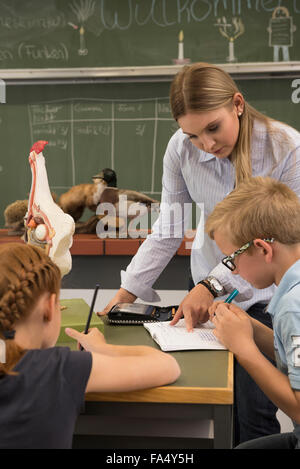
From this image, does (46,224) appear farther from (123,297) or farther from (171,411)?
(171,411)

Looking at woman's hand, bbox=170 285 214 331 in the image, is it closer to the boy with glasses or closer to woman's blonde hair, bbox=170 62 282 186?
the boy with glasses

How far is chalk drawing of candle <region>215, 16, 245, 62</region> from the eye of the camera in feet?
10.8

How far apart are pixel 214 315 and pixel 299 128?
7.63 ft

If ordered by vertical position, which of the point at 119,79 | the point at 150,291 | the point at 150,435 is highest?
the point at 119,79

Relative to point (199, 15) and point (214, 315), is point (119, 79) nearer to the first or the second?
point (199, 15)

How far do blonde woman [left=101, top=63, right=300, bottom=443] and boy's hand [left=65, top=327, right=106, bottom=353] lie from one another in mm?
250

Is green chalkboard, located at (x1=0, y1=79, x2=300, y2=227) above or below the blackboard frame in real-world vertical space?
below

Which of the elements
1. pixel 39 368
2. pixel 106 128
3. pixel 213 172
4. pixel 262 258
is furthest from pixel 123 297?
pixel 106 128

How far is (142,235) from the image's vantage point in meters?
2.99

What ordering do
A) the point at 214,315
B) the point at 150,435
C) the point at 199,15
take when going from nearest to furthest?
the point at 150,435
the point at 214,315
the point at 199,15

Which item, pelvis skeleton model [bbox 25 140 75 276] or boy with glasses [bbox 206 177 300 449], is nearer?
boy with glasses [bbox 206 177 300 449]

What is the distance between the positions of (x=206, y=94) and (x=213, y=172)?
286 mm

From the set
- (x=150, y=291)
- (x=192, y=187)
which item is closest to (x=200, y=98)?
(x=192, y=187)
